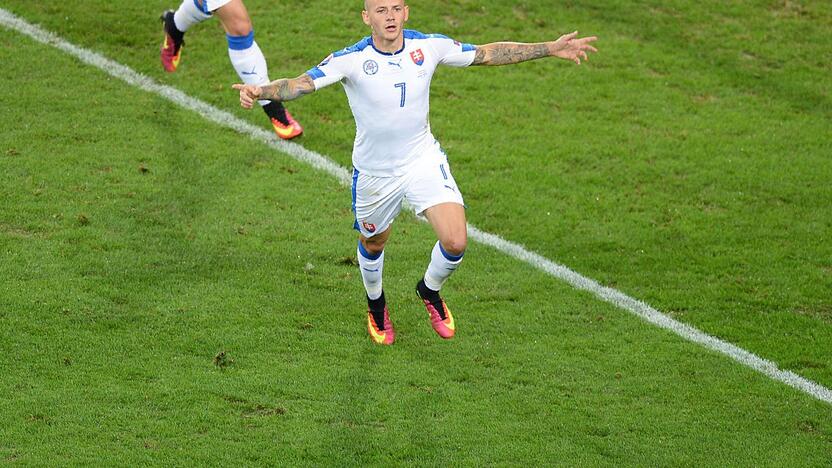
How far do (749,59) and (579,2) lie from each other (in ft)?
5.82

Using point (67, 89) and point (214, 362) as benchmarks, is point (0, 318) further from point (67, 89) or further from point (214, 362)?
point (67, 89)

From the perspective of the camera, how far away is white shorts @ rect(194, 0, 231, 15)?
31.6 ft

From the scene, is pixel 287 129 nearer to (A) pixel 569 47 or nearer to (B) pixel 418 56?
(B) pixel 418 56

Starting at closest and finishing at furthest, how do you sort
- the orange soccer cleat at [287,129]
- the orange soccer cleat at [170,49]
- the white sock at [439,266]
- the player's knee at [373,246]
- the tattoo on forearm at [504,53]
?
the white sock at [439,266] < the tattoo on forearm at [504,53] < the player's knee at [373,246] < the orange soccer cleat at [287,129] < the orange soccer cleat at [170,49]

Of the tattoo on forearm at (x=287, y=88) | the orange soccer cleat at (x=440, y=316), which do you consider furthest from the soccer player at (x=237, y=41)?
the orange soccer cleat at (x=440, y=316)

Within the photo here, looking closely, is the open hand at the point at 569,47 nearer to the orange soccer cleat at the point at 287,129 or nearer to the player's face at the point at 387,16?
the player's face at the point at 387,16

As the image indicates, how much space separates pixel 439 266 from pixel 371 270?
1.55 feet

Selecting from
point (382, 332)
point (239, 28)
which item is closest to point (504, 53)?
point (382, 332)

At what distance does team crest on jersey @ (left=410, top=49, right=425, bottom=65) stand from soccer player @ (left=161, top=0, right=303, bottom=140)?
9.59ft

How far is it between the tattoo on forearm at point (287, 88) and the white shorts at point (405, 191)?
657mm

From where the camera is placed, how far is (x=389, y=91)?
22.9 ft

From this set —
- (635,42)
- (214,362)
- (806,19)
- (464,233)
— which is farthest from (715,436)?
(806,19)

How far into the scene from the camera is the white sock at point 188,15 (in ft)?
32.4

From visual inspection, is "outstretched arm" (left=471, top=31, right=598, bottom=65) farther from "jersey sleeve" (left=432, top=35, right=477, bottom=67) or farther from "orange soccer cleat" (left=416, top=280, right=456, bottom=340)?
"orange soccer cleat" (left=416, top=280, right=456, bottom=340)
